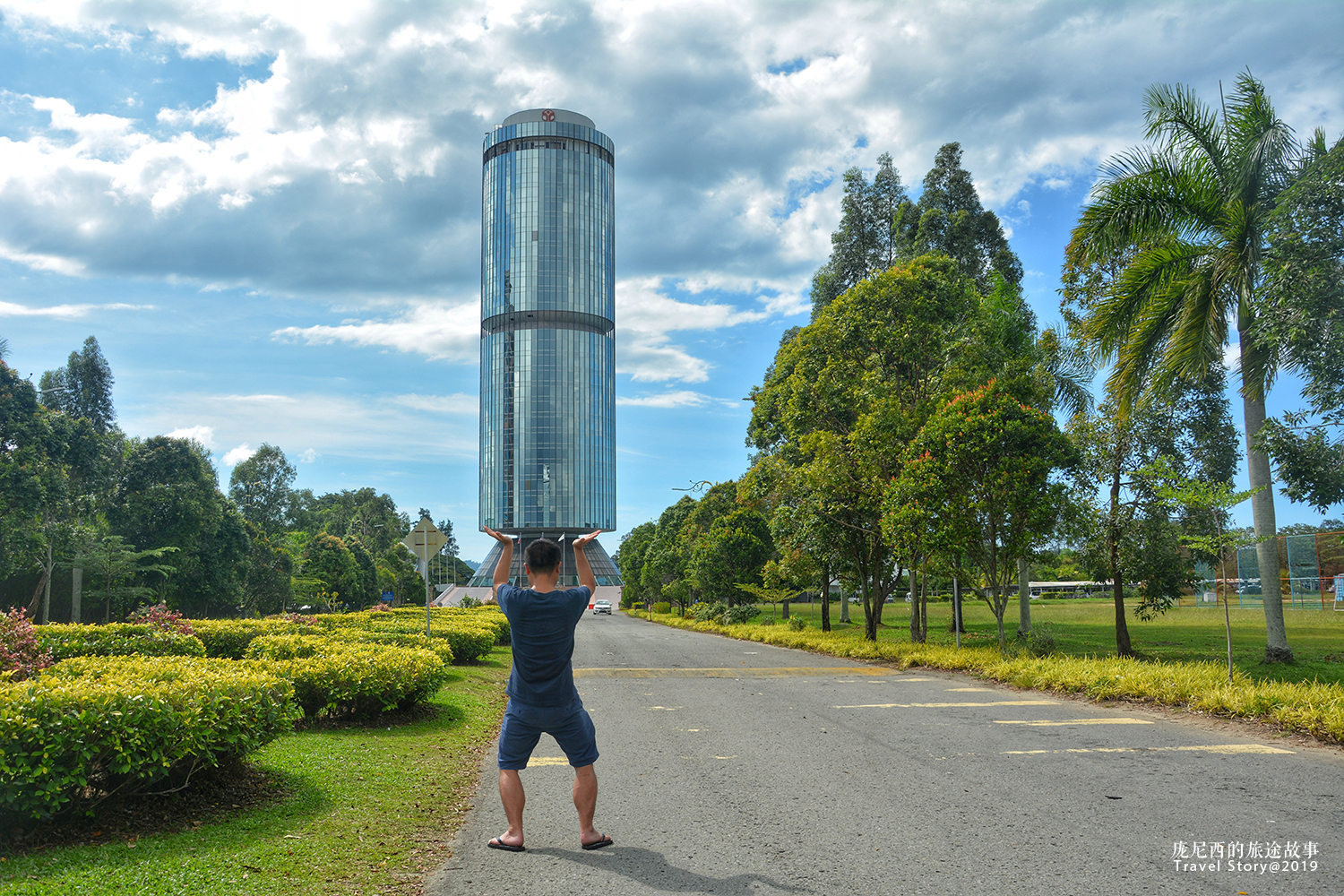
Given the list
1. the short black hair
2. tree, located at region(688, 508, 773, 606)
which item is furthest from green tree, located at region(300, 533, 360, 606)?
the short black hair

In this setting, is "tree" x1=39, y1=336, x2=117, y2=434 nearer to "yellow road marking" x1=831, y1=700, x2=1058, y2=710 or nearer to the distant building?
"yellow road marking" x1=831, y1=700, x2=1058, y2=710

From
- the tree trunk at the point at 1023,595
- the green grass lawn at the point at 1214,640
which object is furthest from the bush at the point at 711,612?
the tree trunk at the point at 1023,595

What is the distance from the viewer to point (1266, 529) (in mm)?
12820

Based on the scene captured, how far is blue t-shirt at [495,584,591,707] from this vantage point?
472cm

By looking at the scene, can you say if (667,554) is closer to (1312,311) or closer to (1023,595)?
(1023,595)

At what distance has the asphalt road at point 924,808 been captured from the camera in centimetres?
436

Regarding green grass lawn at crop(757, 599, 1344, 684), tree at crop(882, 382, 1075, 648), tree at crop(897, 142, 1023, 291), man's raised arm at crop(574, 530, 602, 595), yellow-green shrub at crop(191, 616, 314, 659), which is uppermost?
tree at crop(897, 142, 1023, 291)

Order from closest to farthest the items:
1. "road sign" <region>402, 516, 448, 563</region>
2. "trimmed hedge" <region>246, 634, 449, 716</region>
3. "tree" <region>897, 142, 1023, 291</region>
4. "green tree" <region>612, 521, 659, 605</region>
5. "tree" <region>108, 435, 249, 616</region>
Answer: "trimmed hedge" <region>246, 634, 449, 716</region>
"road sign" <region>402, 516, 448, 563</region>
"tree" <region>897, 142, 1023, 291</region>
"tree" <region>108, 435, 249, 616</region>
"green tree" <region>612, 521, 659, 605</region>

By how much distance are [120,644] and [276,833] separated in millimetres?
5831

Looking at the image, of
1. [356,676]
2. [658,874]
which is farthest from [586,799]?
[356,676]

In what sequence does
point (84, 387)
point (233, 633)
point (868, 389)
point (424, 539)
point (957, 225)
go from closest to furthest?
point (233, 633) < point (424, 539) < point (868, 389) < point (957, 225) < point (84, 387)

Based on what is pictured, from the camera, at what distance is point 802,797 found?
6.02 m

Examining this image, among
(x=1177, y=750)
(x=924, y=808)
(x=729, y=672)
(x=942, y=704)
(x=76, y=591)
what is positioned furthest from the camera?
(x=76, y=591)

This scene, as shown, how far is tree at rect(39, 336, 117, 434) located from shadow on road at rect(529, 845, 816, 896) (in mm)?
63837
